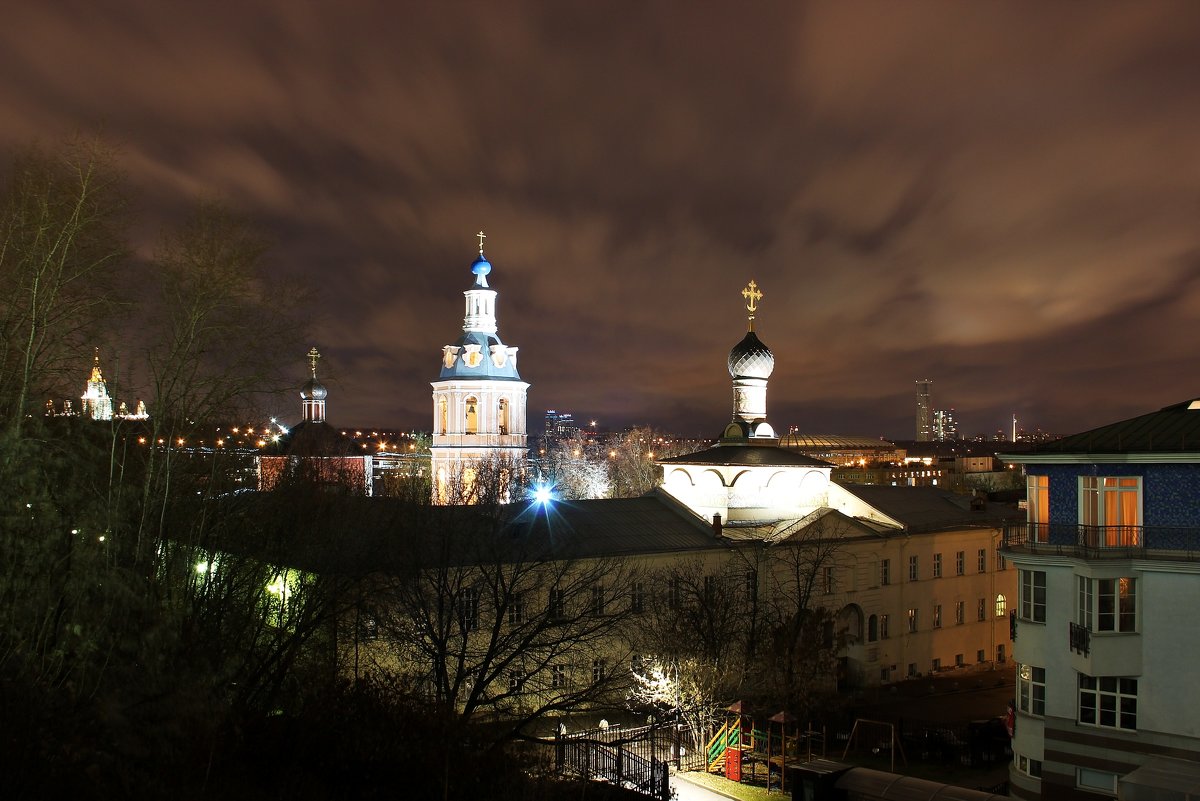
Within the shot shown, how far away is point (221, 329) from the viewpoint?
16766 mm

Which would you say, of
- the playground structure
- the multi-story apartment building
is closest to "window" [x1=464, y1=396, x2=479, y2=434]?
the playground structure

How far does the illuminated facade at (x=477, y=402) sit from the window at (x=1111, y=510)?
3937cm

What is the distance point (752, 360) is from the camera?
145 feet

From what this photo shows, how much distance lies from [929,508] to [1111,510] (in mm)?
22666

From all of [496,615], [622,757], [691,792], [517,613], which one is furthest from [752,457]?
[622,757]

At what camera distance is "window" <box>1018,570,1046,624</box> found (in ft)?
65.6

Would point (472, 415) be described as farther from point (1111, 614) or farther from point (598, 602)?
point (1111, 614)

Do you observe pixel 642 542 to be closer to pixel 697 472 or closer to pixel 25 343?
pixel 697 472

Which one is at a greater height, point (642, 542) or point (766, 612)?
point (642, 542)

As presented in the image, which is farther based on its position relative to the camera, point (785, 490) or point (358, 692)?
point (785, 490)

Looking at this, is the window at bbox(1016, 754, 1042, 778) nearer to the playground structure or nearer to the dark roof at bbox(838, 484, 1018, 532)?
Result: the playground structure

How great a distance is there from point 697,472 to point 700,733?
50.4ft

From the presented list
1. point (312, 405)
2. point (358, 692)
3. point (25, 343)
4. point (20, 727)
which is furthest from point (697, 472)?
point (312, 405)

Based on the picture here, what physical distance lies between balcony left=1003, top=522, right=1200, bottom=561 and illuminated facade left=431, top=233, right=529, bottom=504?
3870cm
